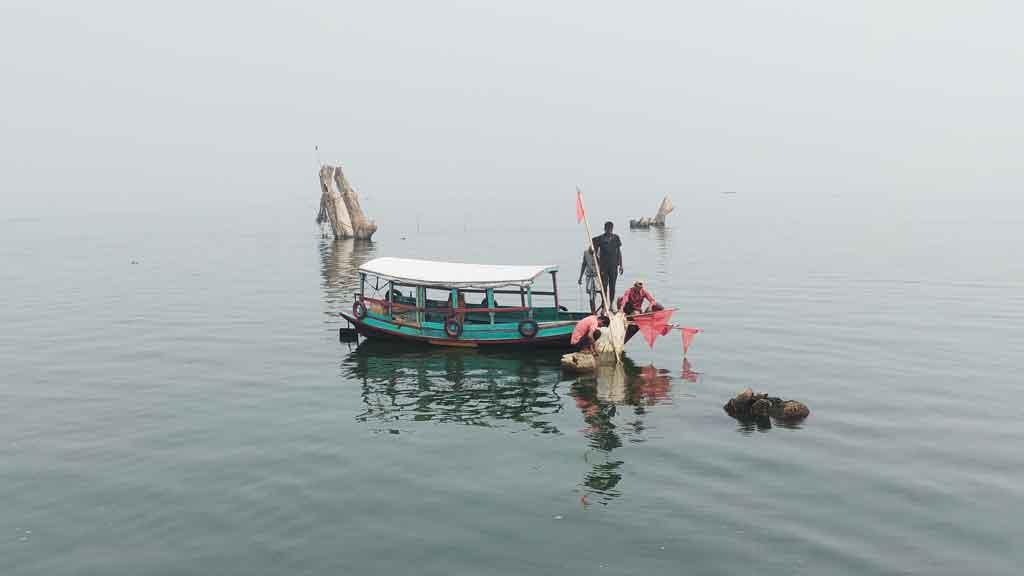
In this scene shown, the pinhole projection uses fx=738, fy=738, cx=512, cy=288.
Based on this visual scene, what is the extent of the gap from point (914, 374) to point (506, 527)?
16820 millimetres

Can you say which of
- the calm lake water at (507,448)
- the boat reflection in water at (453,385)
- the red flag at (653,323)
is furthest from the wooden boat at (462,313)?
the red flag at (653,323)

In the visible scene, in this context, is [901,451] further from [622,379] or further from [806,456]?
[622,379]

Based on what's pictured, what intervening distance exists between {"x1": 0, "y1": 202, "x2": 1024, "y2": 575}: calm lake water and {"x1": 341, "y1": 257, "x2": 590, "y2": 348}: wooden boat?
828 mm

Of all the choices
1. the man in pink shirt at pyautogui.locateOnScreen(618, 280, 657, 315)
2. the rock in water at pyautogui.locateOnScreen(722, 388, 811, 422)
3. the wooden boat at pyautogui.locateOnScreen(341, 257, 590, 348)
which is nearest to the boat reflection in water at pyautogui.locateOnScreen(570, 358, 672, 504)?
the man in pink shirt at pyautogui.locateOnScreen(618, 280, 657, 315)

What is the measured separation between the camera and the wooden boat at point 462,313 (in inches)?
1061

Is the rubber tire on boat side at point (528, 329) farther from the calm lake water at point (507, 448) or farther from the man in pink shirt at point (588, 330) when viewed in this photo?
the man in pink shirt at point (588, 330)

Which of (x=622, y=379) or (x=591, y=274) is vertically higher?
(x=591, y=274)

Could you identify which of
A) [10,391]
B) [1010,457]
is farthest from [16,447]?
[1010,457]

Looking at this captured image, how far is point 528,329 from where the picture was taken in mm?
26875

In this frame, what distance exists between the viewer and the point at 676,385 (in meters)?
22.9

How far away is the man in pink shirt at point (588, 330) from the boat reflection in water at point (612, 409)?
1191mm

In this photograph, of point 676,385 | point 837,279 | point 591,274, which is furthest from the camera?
point 837,279

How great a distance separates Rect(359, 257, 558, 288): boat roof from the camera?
2694 cm

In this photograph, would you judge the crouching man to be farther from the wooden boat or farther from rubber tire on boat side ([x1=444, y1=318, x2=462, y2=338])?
rubber tire on boat side ([x1=444, y1=318, x2=462, y2=338])
